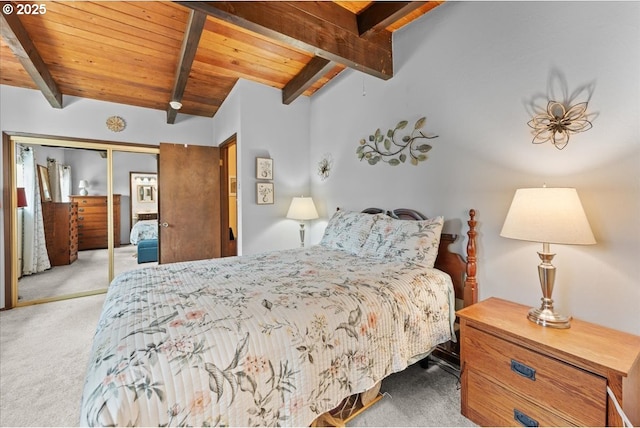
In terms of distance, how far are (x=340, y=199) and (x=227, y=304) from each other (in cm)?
215

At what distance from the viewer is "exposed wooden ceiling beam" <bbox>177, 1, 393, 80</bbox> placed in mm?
1779

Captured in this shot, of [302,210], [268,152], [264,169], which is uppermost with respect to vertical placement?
[268,152]

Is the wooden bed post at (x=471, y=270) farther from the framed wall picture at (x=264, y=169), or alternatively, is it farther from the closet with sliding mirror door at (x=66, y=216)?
the closet with sliding mirror door at (x=66, y=216)

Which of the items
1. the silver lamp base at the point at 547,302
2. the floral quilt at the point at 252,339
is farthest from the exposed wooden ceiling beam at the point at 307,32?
the silver lamp base at the point at 547,302

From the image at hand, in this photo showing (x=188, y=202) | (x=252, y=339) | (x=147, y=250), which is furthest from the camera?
(x=147, y=250)

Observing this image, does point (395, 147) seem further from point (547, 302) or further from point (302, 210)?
point (547, 302)

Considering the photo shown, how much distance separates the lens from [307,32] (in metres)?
2.06

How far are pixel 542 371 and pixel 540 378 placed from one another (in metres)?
0.04

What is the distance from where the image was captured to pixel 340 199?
321 cm

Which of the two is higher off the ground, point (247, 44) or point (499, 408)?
point (247, 44)

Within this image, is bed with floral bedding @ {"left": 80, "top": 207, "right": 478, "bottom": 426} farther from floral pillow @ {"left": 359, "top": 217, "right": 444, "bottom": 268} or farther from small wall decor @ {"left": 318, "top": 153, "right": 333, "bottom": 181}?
small wall decor @ {"left": 318, "top": 153, "right": 333, "bottom": 181}

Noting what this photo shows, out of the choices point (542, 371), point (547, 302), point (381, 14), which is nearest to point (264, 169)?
point (381, 14)

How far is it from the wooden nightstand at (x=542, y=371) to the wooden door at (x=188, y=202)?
359cm

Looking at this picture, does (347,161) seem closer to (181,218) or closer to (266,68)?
(266,68)
